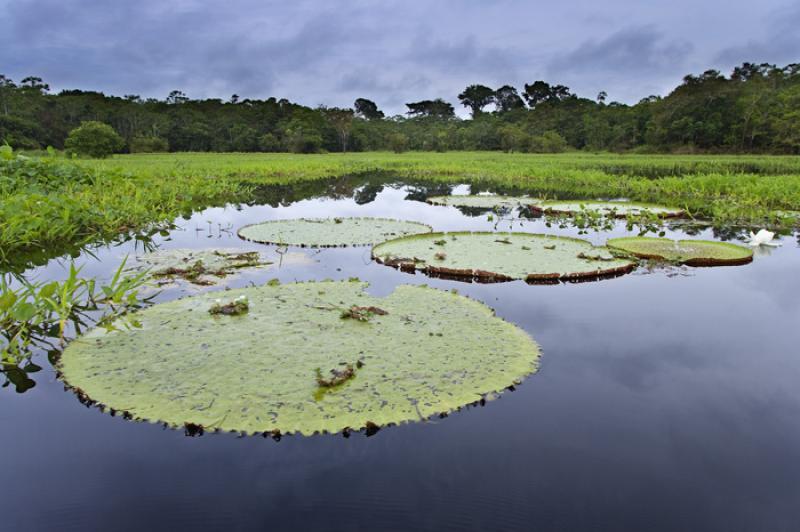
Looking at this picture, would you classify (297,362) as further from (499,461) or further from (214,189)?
(214,189)

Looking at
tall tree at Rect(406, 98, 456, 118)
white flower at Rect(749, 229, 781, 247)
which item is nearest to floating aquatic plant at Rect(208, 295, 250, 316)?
white flower at Rect(749, 229, 781, 247)

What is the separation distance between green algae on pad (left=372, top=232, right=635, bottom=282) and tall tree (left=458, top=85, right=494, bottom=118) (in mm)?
63568

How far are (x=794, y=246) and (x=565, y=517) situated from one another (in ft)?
25.5

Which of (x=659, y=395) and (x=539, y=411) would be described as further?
(x=659, y=395)

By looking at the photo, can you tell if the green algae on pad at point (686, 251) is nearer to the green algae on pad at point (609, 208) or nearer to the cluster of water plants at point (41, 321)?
the green algae on pad at point (609, 208)

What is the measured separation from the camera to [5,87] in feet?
131

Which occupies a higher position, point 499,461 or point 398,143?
point 398,143

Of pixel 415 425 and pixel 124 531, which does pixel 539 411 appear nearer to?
pixel 415 425

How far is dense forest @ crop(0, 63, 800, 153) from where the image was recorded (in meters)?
34.2

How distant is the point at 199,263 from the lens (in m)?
6.04

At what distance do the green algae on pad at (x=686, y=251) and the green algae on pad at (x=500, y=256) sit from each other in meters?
0.48

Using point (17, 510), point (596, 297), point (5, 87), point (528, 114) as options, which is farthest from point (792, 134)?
point (5, 87)

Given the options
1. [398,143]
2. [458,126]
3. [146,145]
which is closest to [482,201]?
[146,145]

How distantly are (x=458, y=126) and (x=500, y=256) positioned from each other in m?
52.6
